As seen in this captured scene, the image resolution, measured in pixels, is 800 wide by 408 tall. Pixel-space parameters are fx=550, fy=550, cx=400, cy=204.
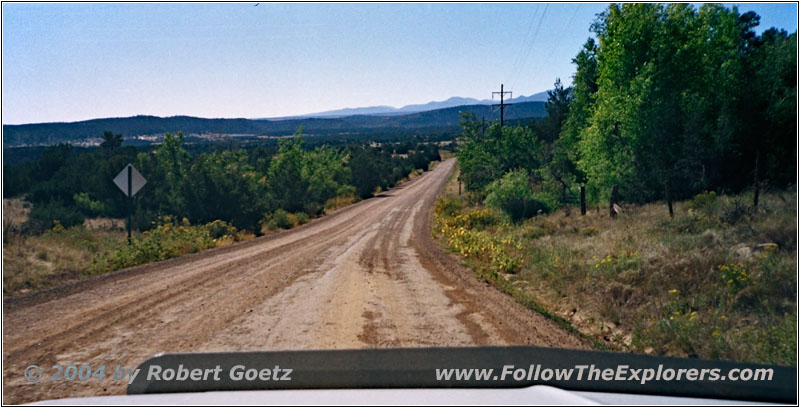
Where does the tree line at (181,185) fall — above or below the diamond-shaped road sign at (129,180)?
below

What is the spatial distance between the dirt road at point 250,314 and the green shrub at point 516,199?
12.1 meters

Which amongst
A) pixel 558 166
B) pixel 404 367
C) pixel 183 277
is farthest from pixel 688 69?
pixel 404 367

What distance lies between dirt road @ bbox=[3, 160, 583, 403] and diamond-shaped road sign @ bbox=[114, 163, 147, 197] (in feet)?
9.24

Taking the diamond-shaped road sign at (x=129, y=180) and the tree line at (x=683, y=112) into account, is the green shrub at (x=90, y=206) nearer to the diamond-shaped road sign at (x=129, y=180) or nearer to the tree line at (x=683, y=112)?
the diamond-shaped road sign at (x=129, y=180)

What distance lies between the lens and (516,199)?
27203 mm

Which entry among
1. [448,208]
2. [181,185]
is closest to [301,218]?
[181,185]

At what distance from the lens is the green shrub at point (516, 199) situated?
26453 millimetres

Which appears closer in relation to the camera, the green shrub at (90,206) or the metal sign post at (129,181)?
the metal sign post at (129,181)

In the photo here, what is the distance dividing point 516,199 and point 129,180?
17.6 m

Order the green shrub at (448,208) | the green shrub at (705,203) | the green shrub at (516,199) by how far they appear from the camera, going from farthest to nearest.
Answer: the green shrub at (448,208) → the green shrub at (516,199) → the green shrub at (705,203)

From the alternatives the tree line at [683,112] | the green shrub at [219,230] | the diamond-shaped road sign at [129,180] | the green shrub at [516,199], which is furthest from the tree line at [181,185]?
the tree line at [683,112]

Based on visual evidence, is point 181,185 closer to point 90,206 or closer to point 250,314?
point 90,206

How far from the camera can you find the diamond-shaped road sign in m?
16.3

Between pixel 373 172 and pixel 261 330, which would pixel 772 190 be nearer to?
pixel 261 330
